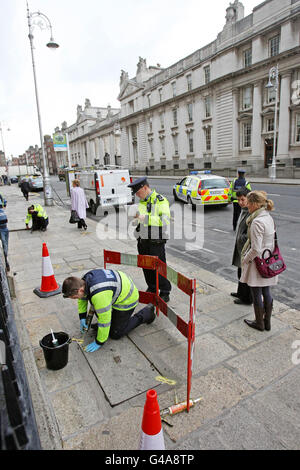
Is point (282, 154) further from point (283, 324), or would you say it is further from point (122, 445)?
point (122, 445)

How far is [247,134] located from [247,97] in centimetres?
410

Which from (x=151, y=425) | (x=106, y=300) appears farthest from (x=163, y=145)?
(x=151, y=425)

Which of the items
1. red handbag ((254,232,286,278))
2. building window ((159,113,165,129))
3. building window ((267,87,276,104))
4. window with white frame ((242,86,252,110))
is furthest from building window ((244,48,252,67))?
red handbag ((254,232,286,278))

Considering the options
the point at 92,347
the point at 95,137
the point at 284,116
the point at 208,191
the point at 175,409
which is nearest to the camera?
the point at 175,409

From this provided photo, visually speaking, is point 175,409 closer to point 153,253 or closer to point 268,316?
point 268,316

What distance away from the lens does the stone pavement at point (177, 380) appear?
232cm

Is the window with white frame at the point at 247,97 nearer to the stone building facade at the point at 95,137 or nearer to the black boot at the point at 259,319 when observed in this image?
the black boot at the point at 259,319

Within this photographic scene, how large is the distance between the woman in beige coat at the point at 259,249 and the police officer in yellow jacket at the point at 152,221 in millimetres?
1206

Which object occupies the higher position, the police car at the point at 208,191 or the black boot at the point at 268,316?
the police car at the point at 208,191

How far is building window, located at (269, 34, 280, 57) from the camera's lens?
29.2 metres

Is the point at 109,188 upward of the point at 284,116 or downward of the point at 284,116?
downward

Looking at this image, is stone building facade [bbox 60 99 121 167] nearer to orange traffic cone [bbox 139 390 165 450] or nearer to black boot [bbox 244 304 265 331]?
black boot [bbox 244 304 265 331]

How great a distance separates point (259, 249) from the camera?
3.51 meters

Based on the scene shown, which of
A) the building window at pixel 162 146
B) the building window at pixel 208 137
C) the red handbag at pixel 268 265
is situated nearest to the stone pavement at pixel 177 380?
the red handbag at pixel 268 265
